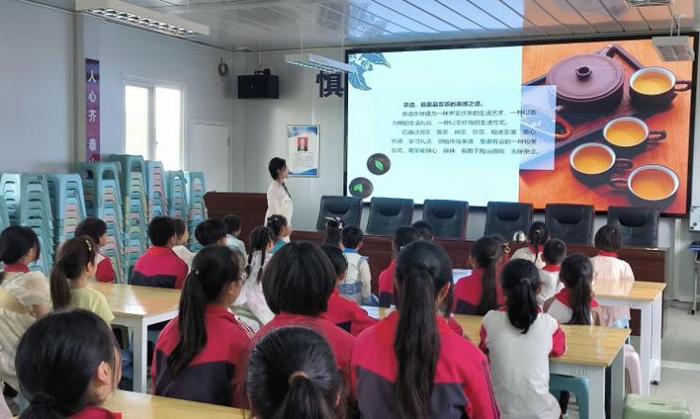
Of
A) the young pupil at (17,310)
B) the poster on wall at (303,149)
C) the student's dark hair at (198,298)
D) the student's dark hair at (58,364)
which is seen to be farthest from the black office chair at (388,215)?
the student's dark hair at (58,364)

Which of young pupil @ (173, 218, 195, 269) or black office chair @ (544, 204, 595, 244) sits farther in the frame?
black office chair @ (544, 204, 595, 244)

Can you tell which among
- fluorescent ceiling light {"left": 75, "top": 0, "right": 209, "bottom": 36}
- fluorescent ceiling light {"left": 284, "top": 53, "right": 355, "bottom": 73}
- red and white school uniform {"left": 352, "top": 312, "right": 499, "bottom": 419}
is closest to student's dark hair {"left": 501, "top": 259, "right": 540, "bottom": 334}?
red and white school uniform {"left": 352, "top": 312, "right": 499, "bottom": 419}

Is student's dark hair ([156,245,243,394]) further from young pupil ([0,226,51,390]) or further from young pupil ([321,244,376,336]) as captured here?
young pupil ([0,226,51,390])

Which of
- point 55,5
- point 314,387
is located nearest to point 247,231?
point 55,5

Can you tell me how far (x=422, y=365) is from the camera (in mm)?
1899

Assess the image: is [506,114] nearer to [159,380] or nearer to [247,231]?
[247,231]

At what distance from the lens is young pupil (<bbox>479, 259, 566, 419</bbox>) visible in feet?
8.59

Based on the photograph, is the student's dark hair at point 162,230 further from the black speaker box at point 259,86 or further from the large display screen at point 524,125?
the black speaker box at point 259,86

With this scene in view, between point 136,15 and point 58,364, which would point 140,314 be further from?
point 136,15

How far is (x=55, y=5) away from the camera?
6.93 m

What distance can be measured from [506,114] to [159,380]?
6.63 m

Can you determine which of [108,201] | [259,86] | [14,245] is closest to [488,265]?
[14,245]

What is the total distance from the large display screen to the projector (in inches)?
49.0

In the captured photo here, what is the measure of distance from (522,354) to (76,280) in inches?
71.8
